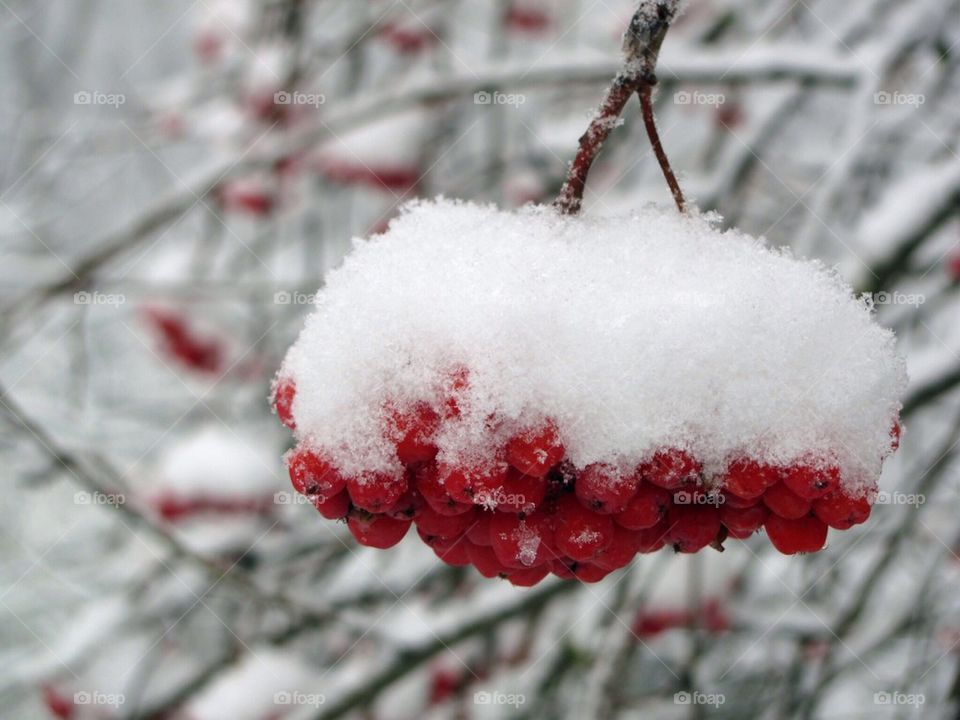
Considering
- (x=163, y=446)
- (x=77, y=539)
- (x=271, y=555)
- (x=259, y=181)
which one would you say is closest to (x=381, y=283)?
(x=271, y=555)

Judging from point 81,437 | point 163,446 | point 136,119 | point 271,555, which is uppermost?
point 136,119

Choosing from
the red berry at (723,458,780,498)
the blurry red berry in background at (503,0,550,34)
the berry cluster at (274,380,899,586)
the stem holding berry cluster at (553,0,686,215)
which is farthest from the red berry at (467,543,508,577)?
the blurry red berry in background at (503,0,550,34)

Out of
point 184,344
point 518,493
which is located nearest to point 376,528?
point 518,493

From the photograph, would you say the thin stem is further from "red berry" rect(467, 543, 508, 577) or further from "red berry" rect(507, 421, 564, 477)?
"red berry" rect(467, 543, 508, 577)

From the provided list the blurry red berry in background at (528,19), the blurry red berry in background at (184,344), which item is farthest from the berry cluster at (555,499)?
the blurry red berry in background at (528,19)

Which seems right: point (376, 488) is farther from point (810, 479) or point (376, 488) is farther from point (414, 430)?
point (810, 479)

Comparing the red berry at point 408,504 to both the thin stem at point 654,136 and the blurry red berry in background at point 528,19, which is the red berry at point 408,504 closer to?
the thin stem at point 654,136

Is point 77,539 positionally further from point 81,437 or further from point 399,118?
point 399,118
